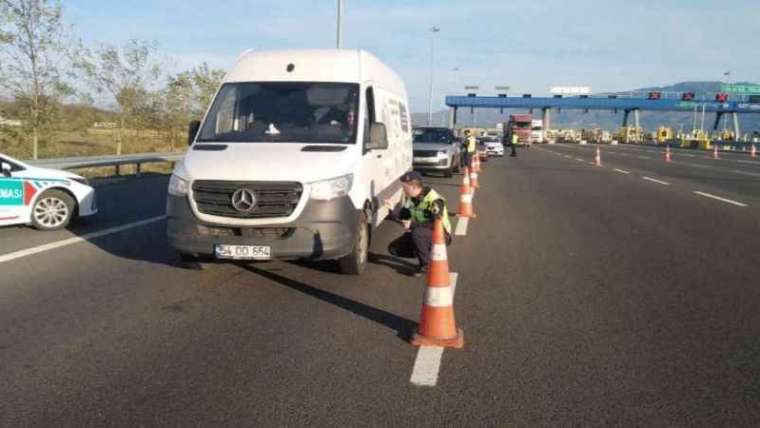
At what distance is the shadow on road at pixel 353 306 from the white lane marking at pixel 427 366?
1.02 feet

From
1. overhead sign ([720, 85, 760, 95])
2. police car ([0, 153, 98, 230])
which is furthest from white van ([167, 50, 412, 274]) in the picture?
overhead sign ([720, 85, 760, 95])

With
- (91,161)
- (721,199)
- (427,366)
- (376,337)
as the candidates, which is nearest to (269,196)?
(376,337)

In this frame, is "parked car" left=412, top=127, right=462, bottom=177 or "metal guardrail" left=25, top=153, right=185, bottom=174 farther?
"parked car" left=412, top=127, right=462, bottom=177

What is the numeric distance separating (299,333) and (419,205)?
8.05ft

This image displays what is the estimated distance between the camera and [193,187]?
6457 mm

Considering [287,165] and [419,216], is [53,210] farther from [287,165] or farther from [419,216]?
[419,216]

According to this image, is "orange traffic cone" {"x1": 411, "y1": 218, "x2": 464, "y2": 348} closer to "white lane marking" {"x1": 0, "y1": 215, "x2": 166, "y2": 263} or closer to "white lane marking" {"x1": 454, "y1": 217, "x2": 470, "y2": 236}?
"white lane marking" {"x1": 454, "y1": 217, "x2": 470, "y2": 236}

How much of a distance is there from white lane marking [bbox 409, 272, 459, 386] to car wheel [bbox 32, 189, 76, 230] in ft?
23.8

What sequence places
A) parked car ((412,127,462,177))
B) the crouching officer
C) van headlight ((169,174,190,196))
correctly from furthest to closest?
parked car ((412,127,462,177)), the crouching officer, van headlight ((169,174,190,196))

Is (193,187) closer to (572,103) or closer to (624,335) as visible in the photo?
(624,335)

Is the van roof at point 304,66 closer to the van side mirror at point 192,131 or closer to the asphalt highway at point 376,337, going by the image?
the van side mirror at point 192,131

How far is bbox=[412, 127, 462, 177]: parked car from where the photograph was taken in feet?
68.4

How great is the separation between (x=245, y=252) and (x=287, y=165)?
0.92 metres

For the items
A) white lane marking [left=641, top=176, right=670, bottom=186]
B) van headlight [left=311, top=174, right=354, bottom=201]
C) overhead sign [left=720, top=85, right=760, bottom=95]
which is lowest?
white lane marking [left=641, top=176, right=670, bottom=186]
